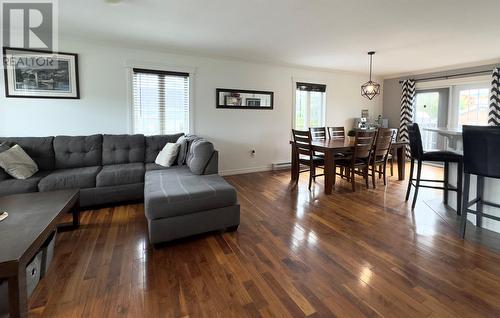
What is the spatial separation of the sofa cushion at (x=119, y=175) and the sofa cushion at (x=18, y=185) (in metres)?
0.59

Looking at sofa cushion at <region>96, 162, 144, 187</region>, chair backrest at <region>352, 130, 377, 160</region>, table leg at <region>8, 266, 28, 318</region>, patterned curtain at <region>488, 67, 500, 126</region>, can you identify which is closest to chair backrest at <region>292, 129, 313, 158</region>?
chair backrest at <region>352, 130, 377, 160</region>

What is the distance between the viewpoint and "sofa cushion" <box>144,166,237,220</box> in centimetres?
214

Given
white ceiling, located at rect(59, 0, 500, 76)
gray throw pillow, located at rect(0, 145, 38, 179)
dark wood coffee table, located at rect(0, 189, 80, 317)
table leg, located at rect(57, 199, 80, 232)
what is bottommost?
table leg, located at rect(57, 199, 80, 232)

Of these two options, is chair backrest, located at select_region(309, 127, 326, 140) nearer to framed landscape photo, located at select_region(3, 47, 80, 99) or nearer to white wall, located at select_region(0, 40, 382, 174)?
white wall, located at select_region(0, 40, 382, 174)

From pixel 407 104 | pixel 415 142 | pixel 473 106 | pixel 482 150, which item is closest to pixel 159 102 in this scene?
pixel 415 142

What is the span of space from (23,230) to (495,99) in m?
6.67

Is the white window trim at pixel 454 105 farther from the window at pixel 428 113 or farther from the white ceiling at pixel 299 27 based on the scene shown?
the white ceiling at pixel 299 27

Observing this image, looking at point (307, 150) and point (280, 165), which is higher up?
point (307, 150)

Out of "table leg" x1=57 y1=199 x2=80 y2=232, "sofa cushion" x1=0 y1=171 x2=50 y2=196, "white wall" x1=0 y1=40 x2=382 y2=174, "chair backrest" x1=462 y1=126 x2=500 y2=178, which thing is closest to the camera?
"chair backrest" x1=462 y1=126 x2=500 y2=178

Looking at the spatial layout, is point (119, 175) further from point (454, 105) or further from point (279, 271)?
Answer: point (454, 105)

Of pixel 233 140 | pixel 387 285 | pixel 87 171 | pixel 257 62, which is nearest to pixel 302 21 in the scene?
pixel 257 62

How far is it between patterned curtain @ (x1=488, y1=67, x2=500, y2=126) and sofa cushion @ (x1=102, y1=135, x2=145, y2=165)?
6040 mm

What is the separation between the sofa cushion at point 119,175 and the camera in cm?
304

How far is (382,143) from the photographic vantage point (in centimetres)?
401
